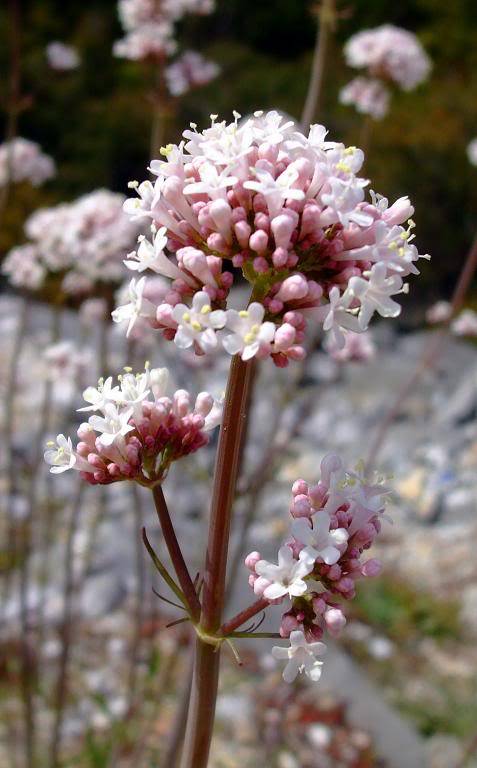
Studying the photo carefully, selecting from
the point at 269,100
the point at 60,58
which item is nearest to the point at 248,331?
the point at 60,58

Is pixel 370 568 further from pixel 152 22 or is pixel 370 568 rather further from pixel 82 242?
pixel 152 22

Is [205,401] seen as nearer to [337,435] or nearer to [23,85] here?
[337,435]

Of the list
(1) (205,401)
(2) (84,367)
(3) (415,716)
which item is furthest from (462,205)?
(1) (205,401)

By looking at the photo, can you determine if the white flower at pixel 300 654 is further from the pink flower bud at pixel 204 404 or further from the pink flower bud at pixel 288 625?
the pink flower bud at pixel 204 404

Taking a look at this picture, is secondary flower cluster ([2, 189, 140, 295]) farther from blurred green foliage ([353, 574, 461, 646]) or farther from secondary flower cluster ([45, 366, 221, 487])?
blurred green foliage ([353, 574, 461, 646])

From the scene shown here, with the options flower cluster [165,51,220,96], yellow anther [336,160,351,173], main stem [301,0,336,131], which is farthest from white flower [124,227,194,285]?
flower cluster [165,51,220,96]
